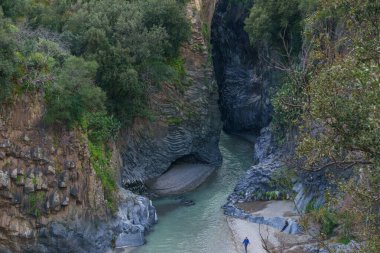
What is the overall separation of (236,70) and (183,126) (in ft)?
45.4

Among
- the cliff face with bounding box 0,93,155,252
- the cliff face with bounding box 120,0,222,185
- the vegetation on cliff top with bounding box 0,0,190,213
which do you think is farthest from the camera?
the cliff face with bounding box 120,0,222,185

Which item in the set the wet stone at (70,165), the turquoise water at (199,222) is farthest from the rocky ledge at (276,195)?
the wet stone at (70,165)

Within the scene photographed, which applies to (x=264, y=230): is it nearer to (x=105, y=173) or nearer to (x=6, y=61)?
(x=105, y=173)

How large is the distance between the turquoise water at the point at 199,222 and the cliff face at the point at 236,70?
8418 mm

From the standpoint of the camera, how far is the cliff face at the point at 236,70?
46.8 metres

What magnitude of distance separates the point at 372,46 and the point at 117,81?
22.2 meters

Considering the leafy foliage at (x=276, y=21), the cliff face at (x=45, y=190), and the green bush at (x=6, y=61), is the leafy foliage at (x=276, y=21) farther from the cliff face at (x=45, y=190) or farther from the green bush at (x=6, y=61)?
the green bush at (x=6, y=61)

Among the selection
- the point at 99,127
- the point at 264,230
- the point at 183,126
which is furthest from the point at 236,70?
the point at 264,230

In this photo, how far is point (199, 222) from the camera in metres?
29.7

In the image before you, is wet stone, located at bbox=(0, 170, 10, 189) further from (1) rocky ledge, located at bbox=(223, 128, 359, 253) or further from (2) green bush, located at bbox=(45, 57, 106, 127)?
(1) rocky ledge, located at bbox=(223, 128, 359, 253)

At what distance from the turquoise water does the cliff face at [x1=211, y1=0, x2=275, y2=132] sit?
27.6 feet

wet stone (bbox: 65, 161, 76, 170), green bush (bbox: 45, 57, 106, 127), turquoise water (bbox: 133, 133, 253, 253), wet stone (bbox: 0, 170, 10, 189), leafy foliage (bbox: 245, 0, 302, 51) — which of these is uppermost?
leafy foliage (bbox: 245, 0, 302, 51)

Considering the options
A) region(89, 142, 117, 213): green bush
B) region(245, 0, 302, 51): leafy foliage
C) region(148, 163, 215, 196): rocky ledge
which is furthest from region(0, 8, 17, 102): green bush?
region(245, 0, 302, 51): leafy foliage

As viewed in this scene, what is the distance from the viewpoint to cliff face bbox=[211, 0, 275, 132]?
4681 centimetres
